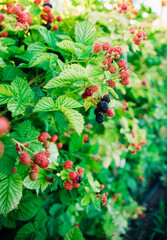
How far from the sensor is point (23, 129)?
31.8 inches

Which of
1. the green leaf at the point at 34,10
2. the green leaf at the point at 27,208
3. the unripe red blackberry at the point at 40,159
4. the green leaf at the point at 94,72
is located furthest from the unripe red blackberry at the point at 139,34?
the green leaf at the point at 27,208

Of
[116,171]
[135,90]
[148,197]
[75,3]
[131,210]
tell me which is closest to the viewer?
[75,3]

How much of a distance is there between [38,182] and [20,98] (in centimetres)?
44

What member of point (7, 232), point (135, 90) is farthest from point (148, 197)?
point (7, 232)

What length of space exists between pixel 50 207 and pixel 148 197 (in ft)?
7.70

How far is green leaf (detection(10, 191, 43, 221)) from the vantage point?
1038mm

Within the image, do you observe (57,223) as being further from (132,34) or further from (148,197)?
(148,197)

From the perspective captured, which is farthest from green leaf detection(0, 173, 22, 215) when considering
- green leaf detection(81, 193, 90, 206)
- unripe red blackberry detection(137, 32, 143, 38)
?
unripe red blackberry detection(137, 32, 143, 38)

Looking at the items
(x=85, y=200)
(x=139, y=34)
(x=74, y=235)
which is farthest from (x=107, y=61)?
(x=74, y=235)

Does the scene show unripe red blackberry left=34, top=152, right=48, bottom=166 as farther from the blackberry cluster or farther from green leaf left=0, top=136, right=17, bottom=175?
the blackberry cluster

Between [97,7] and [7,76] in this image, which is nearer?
[7,76]

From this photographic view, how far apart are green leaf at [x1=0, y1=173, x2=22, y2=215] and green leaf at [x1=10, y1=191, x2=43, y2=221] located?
32 cm

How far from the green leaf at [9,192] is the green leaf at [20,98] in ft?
1.05

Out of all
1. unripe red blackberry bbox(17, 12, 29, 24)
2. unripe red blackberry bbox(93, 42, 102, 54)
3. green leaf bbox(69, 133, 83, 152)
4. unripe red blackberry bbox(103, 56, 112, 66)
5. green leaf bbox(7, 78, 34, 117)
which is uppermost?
unripe red blackberry bbox(17, 12, 29, 24)
